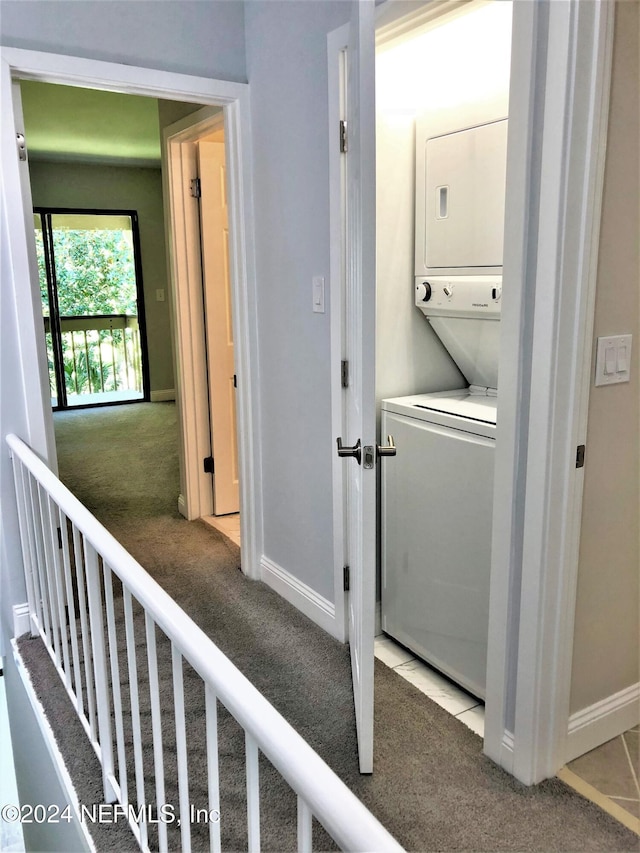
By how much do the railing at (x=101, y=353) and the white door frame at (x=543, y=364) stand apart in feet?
19.7

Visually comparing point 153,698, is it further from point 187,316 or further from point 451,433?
point 187,316

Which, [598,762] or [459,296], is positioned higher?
[459,296]

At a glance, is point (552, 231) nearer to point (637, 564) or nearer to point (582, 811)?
point (637, 564)

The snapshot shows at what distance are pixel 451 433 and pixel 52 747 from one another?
4.91 ft

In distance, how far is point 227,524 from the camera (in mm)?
3746

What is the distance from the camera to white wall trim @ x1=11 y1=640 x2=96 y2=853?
5.60ft

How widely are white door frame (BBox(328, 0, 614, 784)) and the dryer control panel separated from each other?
49cm

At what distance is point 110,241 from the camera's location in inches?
Answer: 282

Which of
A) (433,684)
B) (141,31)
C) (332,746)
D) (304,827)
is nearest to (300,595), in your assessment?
(433,684)

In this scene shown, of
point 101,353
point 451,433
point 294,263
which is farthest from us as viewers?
point 101,353

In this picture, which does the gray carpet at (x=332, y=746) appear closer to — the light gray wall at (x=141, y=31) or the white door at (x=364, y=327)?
the white door at (x=364, y=327)

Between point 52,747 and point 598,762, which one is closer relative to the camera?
point 598,762

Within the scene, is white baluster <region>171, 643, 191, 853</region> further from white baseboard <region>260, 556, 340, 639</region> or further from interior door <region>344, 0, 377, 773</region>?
white baseboard <region>260, 556, 340, 639</region>

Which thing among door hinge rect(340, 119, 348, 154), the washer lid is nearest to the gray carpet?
the washer lid
